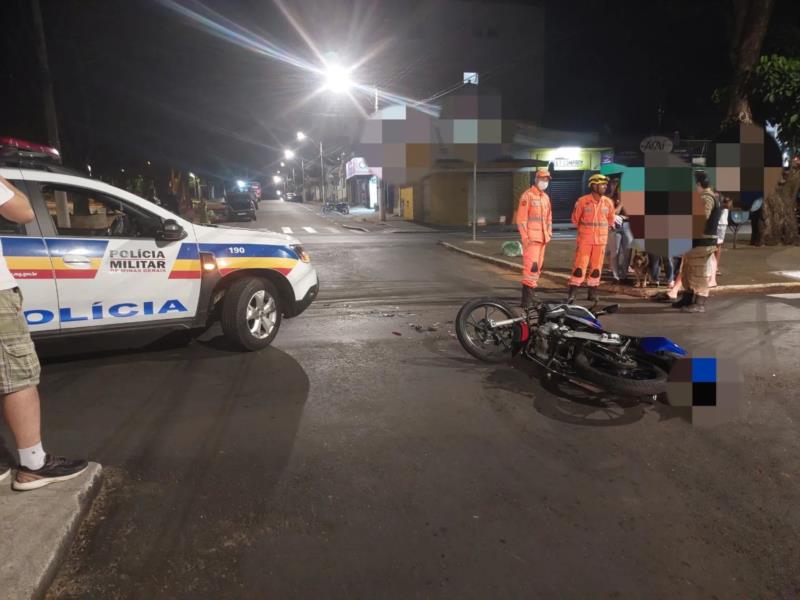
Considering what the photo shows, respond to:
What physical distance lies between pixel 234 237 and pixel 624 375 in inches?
159

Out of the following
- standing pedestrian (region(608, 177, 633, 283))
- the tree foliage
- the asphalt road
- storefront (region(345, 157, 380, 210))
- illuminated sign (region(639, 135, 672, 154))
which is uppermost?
storefront (region(345, 157, 380, 210))

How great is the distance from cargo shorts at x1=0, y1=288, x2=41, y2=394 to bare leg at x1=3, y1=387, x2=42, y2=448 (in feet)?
0.15

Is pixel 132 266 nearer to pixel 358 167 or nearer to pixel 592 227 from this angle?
pixel 592 227

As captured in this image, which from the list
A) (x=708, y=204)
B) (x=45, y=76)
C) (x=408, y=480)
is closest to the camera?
(x=408, y=480)

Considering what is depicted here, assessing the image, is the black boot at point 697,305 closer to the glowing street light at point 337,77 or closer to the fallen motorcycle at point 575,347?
the fallen motorcycle at point 575,347

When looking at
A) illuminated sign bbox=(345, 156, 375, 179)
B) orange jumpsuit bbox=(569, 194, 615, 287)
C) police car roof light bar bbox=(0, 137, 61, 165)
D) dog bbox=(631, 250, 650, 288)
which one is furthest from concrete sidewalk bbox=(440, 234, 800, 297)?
illuminated sign bbox=(345, 156, 375, 179)

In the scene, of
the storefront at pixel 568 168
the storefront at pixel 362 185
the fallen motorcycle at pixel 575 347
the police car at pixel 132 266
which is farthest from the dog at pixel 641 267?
the storefront at pixel 362 185

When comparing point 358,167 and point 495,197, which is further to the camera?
point 358,167

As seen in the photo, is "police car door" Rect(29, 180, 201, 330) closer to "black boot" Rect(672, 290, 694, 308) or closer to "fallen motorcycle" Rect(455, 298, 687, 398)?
"fallen motorcycle" Rect(455, 298, 687, 398)

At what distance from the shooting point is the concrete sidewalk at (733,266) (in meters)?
9.76

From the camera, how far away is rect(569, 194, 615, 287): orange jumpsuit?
7.70 metres

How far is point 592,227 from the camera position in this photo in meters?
7.74

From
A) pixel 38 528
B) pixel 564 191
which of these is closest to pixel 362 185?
pixel 564 191

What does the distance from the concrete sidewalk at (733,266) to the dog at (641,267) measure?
8.3 inches
